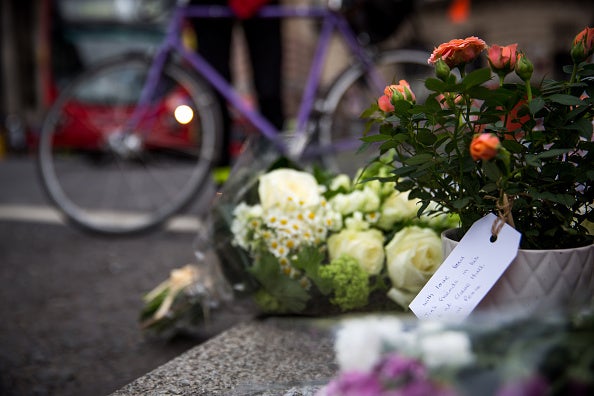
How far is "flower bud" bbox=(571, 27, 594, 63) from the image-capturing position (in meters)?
0.89

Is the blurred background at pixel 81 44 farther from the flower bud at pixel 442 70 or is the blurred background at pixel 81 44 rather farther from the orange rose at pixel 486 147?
the orange rose at pixel 486 147

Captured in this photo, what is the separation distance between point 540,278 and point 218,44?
2.18 m

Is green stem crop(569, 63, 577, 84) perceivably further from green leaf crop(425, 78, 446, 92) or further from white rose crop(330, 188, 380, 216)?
white rose crop(330, 188, 380, 216)

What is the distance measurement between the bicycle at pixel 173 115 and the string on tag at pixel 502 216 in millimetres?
1672

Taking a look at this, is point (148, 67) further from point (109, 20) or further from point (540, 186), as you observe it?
point (109, 20)

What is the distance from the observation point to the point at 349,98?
303cm

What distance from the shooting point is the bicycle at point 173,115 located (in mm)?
2769

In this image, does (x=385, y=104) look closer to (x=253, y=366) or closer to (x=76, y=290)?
(x=253, y=366)

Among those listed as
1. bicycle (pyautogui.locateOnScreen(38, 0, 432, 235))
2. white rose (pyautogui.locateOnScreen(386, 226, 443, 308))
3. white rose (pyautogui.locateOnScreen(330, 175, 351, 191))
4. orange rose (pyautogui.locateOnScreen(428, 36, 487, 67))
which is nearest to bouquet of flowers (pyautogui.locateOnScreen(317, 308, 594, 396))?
orange rose (pyautogui.locateOnScreen(428, 36, 487, 67))

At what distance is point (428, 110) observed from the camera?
36.4 inches

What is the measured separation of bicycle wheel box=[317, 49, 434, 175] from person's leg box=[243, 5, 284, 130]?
0.77 ft

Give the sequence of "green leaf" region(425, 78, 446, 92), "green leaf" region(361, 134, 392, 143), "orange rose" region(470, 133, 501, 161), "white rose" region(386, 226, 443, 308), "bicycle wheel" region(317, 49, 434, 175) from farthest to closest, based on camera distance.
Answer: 1. "bicycle wheel" region(317, 49, 434, 175)
2. "white rose" region(386, 226, 443, 308)
3. "green leaf" region(361, 134, 392, 143)
4. "green leaf" region(425, 78, 446, 92)
5. "orange rose" region(470, 133, 501, 161)

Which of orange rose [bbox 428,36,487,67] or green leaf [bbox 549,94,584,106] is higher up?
orange rose [bbox 428,36,487,67]

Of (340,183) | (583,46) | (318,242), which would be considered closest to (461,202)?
(583,46)
